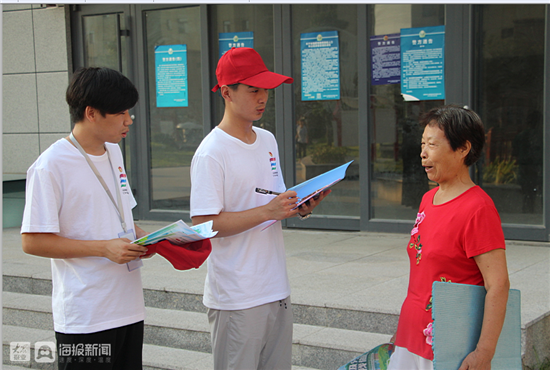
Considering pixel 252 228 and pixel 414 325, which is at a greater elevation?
pixel 252 228

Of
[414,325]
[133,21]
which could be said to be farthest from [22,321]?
[133,21]

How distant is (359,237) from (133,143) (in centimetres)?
390

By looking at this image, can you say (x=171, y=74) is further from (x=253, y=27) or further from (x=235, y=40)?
(x=253, y=27)

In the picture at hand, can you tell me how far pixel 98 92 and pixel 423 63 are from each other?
17.0 feet

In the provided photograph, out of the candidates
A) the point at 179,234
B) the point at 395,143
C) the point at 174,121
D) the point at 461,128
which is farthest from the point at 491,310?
the point at 174,121

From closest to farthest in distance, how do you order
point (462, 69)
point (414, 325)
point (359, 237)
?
point (414, 325) < point (462, 69) < point (359, 237)

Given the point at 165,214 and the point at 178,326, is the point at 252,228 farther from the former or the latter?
the point at 165,214

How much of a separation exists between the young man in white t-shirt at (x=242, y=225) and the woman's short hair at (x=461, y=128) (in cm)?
72

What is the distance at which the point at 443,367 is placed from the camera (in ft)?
6.46

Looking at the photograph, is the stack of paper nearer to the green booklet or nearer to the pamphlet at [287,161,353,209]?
the pamphlet at [287,161,353,209]

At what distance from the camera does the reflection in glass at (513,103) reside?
6.18 m

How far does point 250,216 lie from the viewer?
7.96 ft

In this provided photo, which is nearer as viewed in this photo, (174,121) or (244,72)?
(244,72)

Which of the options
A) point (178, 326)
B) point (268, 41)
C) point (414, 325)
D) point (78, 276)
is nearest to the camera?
point (414, 325)
